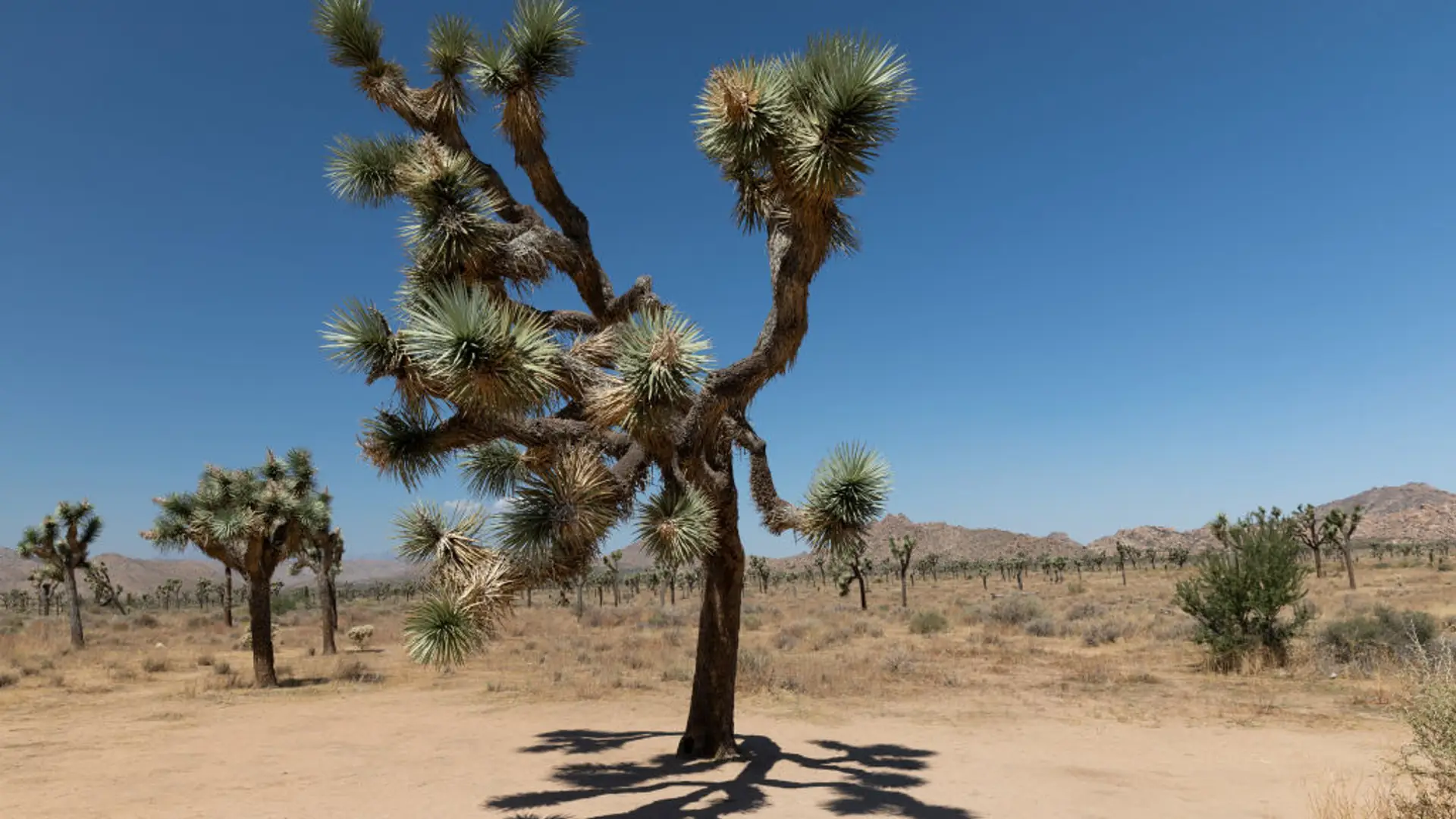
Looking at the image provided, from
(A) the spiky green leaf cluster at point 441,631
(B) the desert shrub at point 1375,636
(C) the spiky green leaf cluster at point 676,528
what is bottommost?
(B) the desert shrub at point 1375,636

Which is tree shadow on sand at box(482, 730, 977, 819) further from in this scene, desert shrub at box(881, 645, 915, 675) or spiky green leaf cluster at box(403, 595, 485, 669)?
desert shrub at box(881, 645, 915, 675)

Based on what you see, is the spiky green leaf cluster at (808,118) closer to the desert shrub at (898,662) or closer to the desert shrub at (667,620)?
the desert shrub at (898,662)

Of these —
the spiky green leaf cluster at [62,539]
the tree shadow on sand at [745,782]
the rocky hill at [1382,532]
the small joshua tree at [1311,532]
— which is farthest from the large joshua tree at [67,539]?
the rocky hill at [1382,532]

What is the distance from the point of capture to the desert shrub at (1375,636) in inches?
594

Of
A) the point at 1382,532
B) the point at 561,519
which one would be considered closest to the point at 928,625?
the point at 561,519

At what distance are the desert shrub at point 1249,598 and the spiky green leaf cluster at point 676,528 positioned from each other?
14.1m

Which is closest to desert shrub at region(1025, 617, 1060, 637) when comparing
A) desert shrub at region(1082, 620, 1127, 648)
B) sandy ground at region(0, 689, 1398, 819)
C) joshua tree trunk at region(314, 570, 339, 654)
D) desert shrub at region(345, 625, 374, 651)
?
desert shrub at region(1082, 620, 1127, 648)

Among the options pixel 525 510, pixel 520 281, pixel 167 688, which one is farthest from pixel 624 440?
pixel 167 688

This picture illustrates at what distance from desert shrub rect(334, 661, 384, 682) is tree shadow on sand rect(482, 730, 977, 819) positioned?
949 cm

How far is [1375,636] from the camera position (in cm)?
1598

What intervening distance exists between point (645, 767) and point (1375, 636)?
1548cm

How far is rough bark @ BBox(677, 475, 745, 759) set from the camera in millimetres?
9305

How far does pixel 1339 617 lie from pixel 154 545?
31408 mm

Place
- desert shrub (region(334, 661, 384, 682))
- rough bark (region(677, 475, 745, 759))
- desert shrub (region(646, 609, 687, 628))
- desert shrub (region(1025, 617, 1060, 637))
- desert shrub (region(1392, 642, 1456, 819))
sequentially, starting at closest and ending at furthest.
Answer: desert shrub (region(1392, 642, 1456, 819)) → rough bark (region(677, 475, 745, 759)) → desert shrub (region(334, 661, 384, 682)) → desert shrub (region(1025, 617, 1060, 637)) → desert shrub (region(646, 609, 687, 628))
